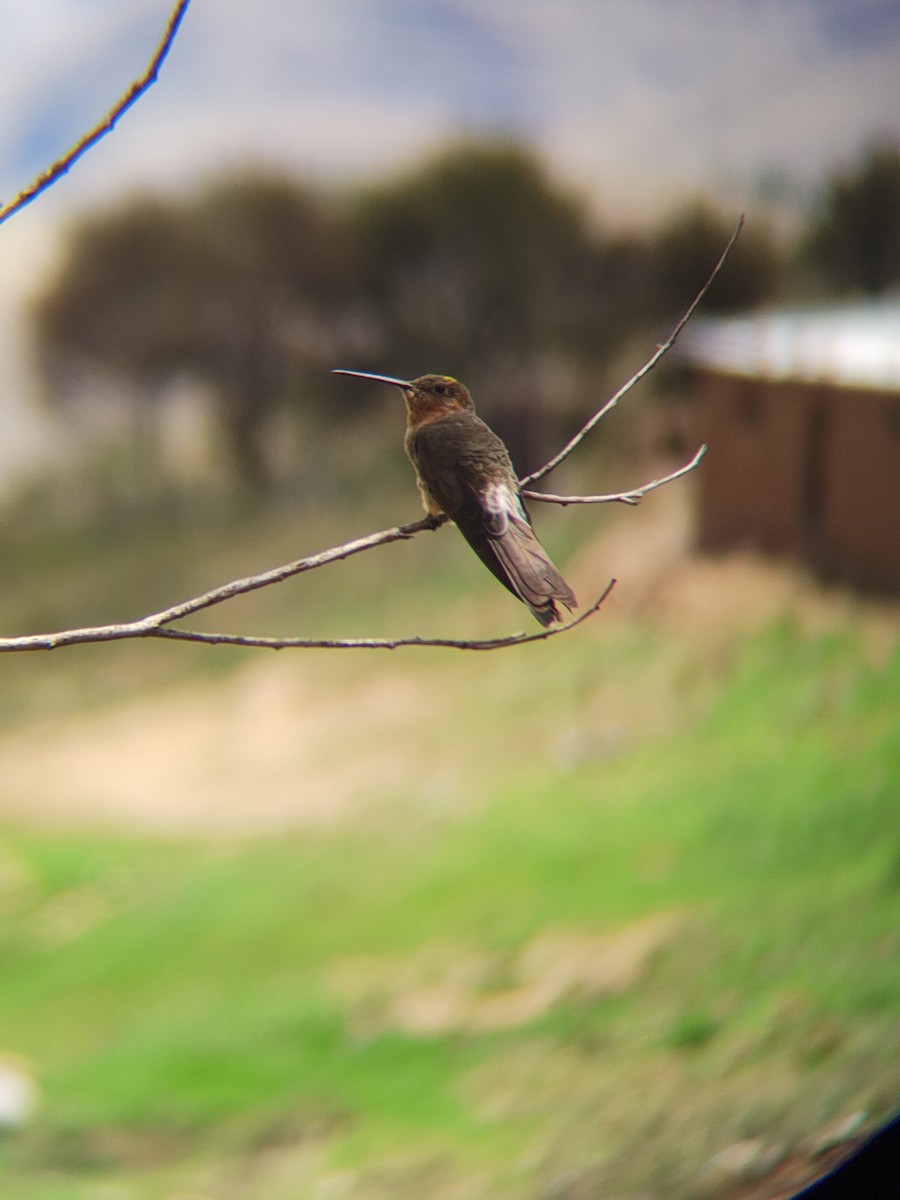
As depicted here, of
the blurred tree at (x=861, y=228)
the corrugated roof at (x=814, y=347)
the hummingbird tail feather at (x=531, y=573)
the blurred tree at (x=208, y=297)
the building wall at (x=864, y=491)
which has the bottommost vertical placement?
the hummingbird tail feather at (x=531, y=573)

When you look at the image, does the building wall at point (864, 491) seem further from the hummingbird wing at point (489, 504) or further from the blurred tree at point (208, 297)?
Result: the hummingbird wing at point (489, 504)

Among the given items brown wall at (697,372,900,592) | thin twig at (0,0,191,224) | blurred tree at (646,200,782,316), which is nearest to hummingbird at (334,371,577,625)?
thin twig at (0,0,191,224)

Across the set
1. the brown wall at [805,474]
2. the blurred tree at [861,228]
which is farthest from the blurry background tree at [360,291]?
the brown wall at [805,474]

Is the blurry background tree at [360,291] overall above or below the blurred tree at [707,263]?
above

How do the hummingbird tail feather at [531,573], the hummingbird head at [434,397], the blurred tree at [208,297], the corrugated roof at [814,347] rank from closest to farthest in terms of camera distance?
1. the hummingbird tail feather at [531,573]
2. the hummingbird head at [434,397]
3. the corrugated roof at [814,347]
4. the blurred tree at [208,297]

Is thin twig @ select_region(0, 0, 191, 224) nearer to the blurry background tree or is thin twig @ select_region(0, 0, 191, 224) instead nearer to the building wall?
the blurry background tree

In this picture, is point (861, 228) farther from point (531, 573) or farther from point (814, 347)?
point (531, 573)

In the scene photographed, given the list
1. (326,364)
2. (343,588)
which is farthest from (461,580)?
(326,364)
